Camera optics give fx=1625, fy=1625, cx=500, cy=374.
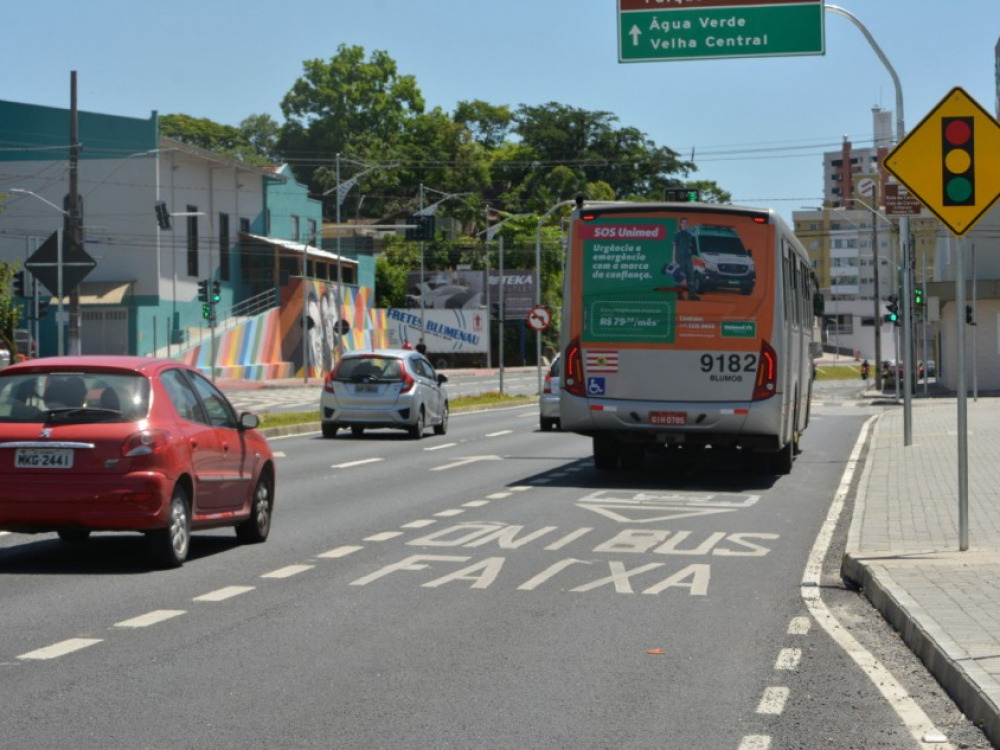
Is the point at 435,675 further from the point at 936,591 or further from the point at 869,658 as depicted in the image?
the point at 936,591

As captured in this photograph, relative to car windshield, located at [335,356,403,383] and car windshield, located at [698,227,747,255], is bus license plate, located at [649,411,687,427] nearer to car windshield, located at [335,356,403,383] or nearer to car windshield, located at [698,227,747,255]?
car windshield, located at [698,227,747,255]

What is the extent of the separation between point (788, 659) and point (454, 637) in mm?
1826

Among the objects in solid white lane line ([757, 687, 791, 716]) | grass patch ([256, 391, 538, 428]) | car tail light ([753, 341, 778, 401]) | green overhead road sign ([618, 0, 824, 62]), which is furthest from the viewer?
grass patch ([256, 391, 538, 428])

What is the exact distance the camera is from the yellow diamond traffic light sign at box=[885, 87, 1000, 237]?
11789 millimetres

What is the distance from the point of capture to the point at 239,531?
13.6m

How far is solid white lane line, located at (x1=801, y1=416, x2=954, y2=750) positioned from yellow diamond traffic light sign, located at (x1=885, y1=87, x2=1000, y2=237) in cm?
285

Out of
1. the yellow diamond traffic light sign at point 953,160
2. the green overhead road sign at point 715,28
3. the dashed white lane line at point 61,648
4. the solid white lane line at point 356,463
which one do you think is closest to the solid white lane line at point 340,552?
the dashed white lane line at point 61,648

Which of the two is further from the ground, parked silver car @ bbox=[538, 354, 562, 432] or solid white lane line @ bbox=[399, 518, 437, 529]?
parked silver car @ bbox=[538, 354, 562, 432]

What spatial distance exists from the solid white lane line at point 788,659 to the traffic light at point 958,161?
14.8 ft

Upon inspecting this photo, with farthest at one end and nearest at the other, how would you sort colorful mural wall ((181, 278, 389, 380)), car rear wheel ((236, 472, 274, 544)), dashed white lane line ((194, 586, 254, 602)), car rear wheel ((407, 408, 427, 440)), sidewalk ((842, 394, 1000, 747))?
colorful mural wall ((181, 278, 389, 380)) → car rear wheel ((407, 408, 427, 440)) → car rear wheel ((236, 472, 274, 544)) → dashed white lane line ((194, 586, 254, 602)) → sidewalk ((842, 394, 1000, 747))

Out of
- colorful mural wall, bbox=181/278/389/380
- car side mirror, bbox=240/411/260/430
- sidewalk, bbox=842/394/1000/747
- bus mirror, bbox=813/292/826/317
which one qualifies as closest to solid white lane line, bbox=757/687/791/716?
sidewalk, bbox=842/394/1000/747

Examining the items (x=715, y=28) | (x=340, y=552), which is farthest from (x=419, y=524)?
(x=715, y=28)

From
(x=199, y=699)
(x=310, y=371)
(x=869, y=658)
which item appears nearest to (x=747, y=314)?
(x=869, y=658)

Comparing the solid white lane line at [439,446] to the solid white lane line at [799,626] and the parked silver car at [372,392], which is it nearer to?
the parked silver car at [372,392]
